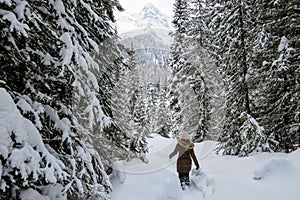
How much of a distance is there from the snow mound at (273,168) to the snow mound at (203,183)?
1380 mm

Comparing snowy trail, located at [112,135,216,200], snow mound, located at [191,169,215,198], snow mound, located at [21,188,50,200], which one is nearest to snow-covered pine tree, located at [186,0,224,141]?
snow mound, located at [191,169,215,198]

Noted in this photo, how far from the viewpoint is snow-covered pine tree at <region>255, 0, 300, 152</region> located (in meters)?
11.1

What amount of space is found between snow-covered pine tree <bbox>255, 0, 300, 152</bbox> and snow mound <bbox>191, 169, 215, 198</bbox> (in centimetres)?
356

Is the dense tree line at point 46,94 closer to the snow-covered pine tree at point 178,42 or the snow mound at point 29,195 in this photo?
the snow mound at point 29,195

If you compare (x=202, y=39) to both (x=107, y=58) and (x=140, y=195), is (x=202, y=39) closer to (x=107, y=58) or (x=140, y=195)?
(x=107, y=58)

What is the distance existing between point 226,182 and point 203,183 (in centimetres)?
128

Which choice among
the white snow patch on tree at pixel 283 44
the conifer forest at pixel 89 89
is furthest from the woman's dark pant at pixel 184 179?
the white snow patch on tree at pixel 283 44

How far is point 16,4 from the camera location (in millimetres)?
5117

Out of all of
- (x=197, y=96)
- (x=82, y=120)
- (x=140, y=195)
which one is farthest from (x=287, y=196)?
(x=197, y=96)

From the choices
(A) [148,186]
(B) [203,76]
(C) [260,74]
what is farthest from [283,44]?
(B) [203,76]

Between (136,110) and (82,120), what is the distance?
1546 inches

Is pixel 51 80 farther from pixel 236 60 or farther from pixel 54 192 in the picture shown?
pixel 236 60

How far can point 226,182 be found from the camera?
8586 millimetres

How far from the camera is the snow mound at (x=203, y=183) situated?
28.9 ft
